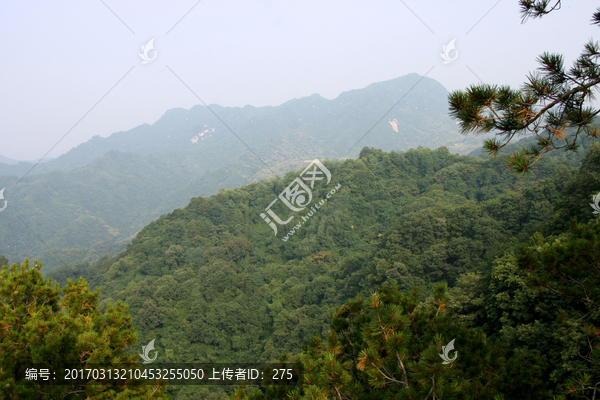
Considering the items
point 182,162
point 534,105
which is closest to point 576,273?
point 534,105

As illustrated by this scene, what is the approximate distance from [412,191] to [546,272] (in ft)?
105

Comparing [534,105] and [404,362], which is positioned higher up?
[534,105]

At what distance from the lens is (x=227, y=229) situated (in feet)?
105

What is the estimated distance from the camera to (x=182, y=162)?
143250 mm

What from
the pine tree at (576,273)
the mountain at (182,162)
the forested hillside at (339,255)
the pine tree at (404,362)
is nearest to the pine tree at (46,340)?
the pine tree at (404,362)

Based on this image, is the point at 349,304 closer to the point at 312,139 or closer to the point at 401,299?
the point at 401,299

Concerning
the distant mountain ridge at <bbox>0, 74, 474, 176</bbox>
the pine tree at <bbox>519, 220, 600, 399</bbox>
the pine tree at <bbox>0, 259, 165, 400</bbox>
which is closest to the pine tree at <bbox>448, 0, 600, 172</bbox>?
the pine tree at <bbox>519, 220, 600, 399</bbox>

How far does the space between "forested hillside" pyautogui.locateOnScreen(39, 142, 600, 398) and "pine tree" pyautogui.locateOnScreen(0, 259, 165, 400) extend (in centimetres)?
624

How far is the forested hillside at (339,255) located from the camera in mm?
11312

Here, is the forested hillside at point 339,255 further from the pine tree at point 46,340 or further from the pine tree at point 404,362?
the pine tree at point 46,340

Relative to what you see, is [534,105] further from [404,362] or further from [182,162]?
[182,162]

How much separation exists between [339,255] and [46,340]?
2600 centimetres

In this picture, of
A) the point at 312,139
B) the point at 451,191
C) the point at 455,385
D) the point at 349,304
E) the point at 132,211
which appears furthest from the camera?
the point at 312,139

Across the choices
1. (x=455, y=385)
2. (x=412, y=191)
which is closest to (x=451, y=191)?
(x=412, y=191)
